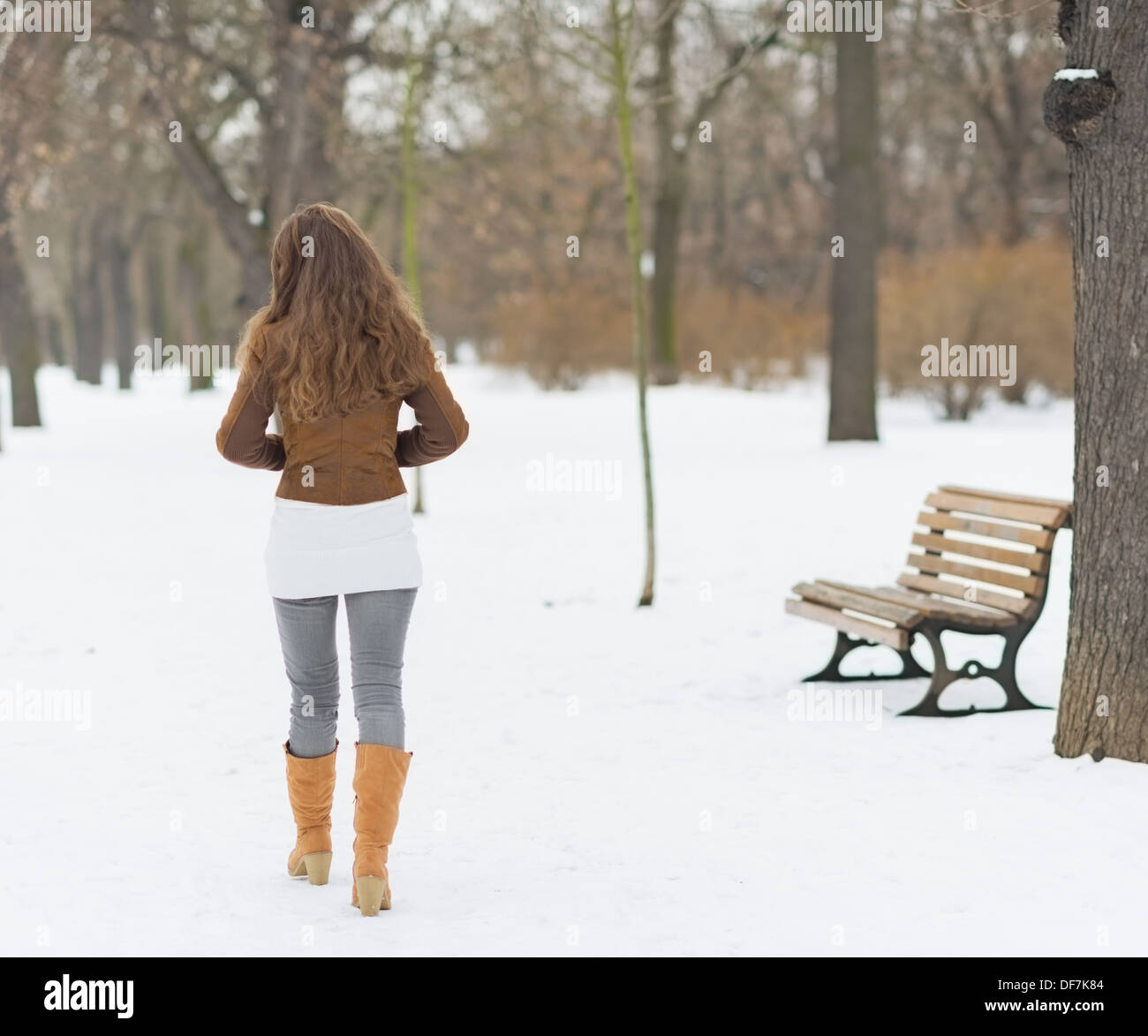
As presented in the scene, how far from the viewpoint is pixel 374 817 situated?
12.8 ft

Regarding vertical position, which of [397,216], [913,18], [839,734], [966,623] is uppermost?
[913,18]

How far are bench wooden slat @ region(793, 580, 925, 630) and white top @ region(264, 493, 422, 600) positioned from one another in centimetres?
278

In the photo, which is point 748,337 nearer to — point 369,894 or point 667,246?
point 667,246

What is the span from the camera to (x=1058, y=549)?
943cm

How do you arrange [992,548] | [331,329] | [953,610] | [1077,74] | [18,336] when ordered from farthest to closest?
[18,336] → [992,548] → [953,610] → [1077,74] → [331,329]

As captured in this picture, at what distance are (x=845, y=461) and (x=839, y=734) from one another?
846 centimetres

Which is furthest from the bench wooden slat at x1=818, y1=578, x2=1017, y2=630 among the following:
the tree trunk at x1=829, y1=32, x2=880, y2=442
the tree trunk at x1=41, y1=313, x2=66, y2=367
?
the tree trunk at x1=41, y1=313, x2=66, y2=367

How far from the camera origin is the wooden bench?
239 inches

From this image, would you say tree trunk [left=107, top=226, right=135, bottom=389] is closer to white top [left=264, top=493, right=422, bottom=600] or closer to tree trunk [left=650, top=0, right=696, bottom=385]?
tree trunk [left=650, top=0, right=696, bottom=385]

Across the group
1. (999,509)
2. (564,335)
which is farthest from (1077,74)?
(564,335)

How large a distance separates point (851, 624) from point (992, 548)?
2.23ft

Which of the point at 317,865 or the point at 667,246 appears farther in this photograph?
the point at 667,246

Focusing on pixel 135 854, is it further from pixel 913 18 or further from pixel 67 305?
pixel 67 305
